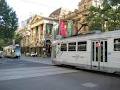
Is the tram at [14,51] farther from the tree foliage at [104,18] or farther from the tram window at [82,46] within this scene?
the tram window at [82,46]

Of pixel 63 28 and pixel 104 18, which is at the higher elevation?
pixel 63 28

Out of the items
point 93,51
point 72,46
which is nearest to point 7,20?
point 72,46

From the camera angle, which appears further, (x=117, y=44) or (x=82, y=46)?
(x=82, y=46)

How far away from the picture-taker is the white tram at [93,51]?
18031 mm

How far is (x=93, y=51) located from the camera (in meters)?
20.5

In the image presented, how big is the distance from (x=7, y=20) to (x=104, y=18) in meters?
24.7

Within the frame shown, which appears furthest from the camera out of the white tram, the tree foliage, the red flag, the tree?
the red flag

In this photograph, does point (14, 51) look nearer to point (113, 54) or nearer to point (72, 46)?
point (72, 46)

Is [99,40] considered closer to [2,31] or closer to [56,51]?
[56,51]

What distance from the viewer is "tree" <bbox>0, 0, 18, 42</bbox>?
51.8 meters

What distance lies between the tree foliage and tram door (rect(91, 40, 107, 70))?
11.5m

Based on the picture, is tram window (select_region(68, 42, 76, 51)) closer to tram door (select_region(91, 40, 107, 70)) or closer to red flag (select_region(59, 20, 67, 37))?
tram door (select_region(91, 40, 107, 70))

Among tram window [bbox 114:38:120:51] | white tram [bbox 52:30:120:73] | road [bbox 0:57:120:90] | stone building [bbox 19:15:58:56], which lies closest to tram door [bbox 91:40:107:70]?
white tram [bbox 52:30:120:73]

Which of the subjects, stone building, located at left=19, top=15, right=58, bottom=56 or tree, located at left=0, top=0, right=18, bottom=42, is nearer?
tree, located at left=0, top=0, right=18, bottom=42
